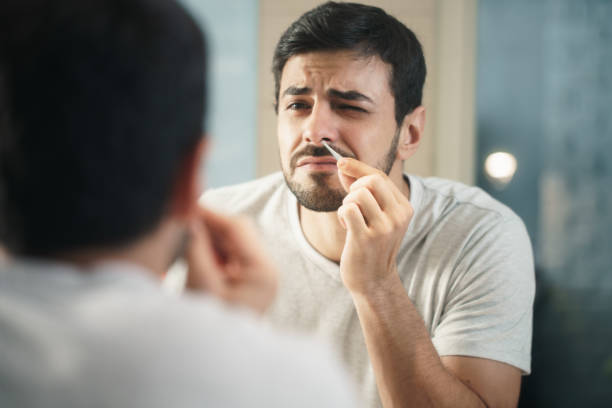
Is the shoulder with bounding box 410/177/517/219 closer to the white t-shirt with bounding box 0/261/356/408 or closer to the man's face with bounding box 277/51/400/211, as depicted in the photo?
the man's face with bounding box 277/51/400/211

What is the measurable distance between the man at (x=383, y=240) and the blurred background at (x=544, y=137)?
0.57m

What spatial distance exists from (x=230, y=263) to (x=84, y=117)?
0.24 m

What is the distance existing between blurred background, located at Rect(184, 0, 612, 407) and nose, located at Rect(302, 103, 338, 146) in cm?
85

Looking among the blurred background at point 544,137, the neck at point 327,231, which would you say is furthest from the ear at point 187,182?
the blurred background at point 544,137

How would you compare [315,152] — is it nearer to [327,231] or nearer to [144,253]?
[327,231]

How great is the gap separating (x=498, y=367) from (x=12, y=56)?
37.2 inches

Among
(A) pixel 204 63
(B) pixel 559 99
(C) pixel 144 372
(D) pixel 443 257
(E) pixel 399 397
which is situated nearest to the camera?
(C) pixel 144 372

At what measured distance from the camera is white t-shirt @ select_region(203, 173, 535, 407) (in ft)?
3.49

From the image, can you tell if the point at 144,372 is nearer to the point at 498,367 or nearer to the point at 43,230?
the point at 43,230

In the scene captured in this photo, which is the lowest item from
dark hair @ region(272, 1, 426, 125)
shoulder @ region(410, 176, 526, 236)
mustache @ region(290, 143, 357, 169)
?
shoulder @ region(410, 176, 526, 236)

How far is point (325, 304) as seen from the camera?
119cm

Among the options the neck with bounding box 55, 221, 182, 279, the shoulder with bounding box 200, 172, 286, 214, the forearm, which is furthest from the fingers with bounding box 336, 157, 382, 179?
the neck with bounding box 55, 221, 182, 279

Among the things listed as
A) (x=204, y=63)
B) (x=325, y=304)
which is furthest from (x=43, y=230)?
(x=325, y=304)

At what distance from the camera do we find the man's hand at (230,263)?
21.2 inches
